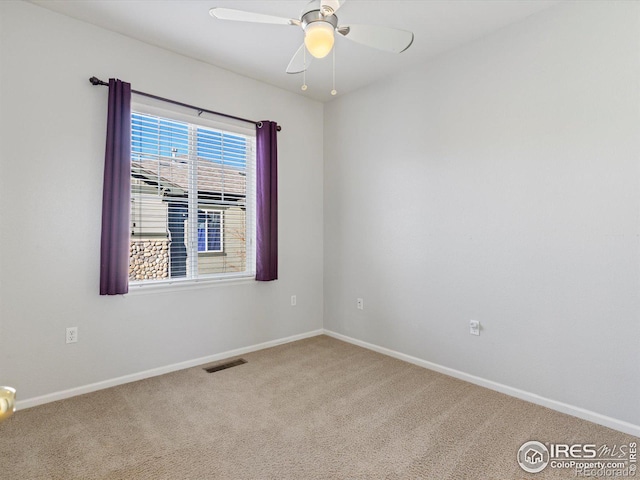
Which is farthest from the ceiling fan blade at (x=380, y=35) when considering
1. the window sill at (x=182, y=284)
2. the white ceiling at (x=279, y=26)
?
the window sill at (x=182, y=284)

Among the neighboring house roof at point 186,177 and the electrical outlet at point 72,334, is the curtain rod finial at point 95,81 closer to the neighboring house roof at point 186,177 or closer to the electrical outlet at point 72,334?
the neighboring house roof at point 186,177

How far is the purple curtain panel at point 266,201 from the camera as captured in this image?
11.8 ft

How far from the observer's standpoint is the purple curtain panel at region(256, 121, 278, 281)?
359 centimetres

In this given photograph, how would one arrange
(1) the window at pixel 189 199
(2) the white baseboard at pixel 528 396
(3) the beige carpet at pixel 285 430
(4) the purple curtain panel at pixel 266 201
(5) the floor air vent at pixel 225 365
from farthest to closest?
(4) the purple curtain panel at pixel 266 201 < (5) the floor air vent at pixel 225 365 < (1) the window at pixel 189 199 < (2) the white baseboard at pixel 528 396 < (3) the beige carpet at pixel 285 430

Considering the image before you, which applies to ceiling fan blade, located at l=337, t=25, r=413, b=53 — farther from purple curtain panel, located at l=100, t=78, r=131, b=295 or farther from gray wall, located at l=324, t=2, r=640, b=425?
purple curtain panel, located at l=100, t=78, r=131, b=295

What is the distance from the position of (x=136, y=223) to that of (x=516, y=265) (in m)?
3.03

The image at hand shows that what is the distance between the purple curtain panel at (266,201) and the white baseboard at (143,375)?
73 centimetres

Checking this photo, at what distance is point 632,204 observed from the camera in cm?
216

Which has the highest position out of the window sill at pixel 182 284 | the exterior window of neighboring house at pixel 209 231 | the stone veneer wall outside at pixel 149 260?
the exterior window of neighboring house at pixel 209 231

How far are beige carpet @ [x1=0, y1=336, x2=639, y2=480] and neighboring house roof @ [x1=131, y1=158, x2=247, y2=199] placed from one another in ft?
5.43

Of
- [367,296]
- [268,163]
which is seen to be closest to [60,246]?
[268,163]

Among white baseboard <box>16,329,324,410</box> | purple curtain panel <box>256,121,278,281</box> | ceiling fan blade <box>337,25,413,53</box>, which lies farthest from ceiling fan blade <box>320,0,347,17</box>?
white baseboard <box>16,329,324,410</box>

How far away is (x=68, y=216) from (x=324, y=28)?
7.37ft

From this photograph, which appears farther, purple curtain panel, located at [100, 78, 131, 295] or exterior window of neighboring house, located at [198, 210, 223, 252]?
exterior window of neighboring house, located at [198, 210, 223, 252]
